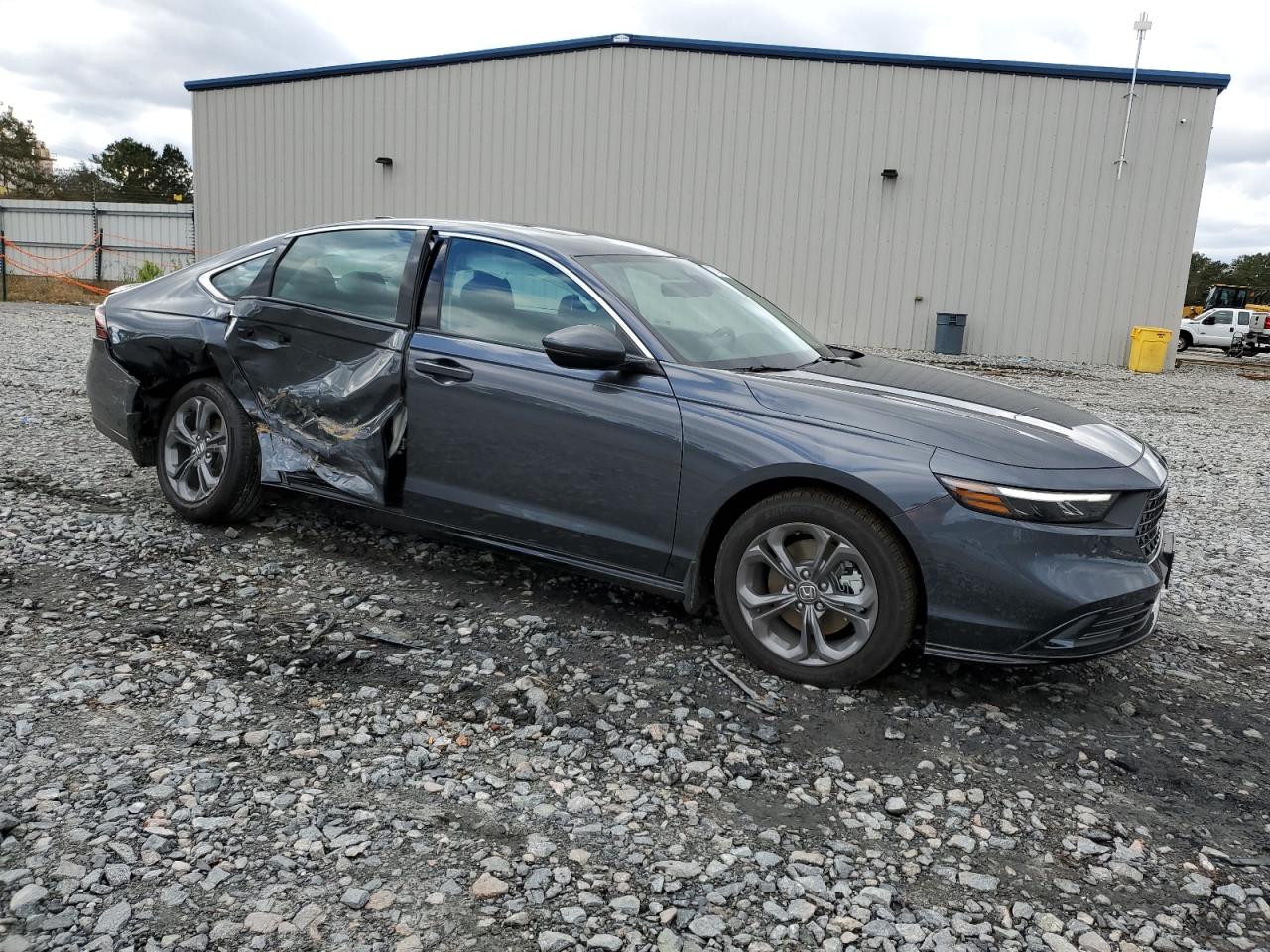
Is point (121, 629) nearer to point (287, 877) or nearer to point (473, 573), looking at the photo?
point (473, 573)

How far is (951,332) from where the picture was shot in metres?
19.0

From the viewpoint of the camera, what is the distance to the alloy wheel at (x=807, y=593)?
11.7ft

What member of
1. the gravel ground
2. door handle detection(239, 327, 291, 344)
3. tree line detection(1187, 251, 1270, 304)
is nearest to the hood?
the gravel ground

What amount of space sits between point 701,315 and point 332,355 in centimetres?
168

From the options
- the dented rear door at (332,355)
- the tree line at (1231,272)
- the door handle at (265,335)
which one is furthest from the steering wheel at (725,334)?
the tree line at (1231,272)

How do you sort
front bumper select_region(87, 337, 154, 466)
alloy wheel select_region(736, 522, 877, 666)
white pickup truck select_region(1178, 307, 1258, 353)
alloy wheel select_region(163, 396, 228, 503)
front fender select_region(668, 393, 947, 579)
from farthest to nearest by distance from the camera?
white pickup truck select_region(1178, 307, 1258, 353), front bumper select_region(87, 337, 154, 466), alloy wheel select_region(163, 396, 228, 503), alloy wheel select_region(736, 522, 877, 666), front fender select_region(668, 393, 947, 579)

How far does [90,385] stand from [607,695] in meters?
3.61

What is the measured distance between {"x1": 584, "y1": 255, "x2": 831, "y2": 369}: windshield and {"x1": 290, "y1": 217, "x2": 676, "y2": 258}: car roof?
0.29 ft

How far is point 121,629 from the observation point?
12.9ft

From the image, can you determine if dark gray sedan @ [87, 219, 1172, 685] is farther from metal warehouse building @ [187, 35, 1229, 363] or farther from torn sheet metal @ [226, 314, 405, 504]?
metal warehouse building @ [187, 35, 1229, 363]

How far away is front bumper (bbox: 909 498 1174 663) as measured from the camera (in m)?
3.32

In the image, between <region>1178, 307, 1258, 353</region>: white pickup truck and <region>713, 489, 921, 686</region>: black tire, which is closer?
<region>713, 489, 921, 686</region>: black tire

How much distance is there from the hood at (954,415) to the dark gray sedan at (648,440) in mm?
12

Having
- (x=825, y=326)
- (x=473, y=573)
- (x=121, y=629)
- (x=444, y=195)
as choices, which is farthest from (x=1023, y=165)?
(x=121, y=629)
